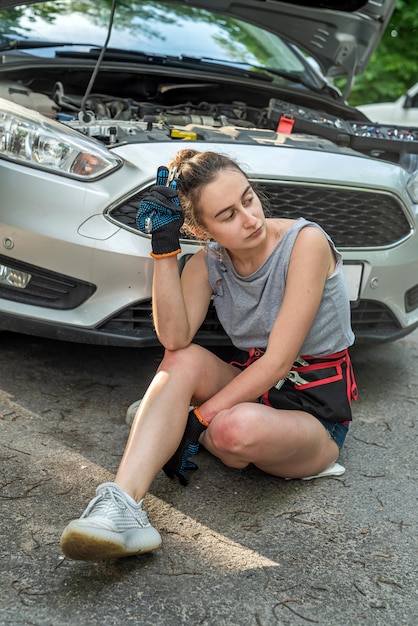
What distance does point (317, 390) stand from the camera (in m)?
2.50

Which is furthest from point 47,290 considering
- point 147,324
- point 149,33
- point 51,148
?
point 149,33

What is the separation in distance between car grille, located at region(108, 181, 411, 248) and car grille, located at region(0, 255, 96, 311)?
30.9 inches

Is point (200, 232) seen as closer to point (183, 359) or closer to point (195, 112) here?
point (183, 359)

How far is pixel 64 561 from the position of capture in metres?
2.03

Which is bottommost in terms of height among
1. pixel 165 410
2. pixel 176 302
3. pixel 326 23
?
pixel 165 410

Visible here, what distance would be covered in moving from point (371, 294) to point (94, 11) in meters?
2.28

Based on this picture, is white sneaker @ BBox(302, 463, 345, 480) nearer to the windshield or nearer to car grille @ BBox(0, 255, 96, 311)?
car grille @ BBox(0, 255, 96, 311)

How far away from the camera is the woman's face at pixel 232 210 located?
91.2 inches

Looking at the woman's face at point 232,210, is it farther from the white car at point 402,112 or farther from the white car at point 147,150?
the white car at point 402,112

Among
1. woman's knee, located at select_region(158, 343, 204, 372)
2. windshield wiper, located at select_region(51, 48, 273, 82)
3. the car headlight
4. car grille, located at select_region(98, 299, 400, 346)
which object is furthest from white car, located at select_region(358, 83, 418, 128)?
woman's knee, located at select_region(158, 343, 204, 372)

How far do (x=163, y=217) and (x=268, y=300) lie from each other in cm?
43

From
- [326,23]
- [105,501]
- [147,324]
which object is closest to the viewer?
[105,501]

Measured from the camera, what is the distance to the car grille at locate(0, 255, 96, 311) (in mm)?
2881

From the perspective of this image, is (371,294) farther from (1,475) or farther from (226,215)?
(1,475)
